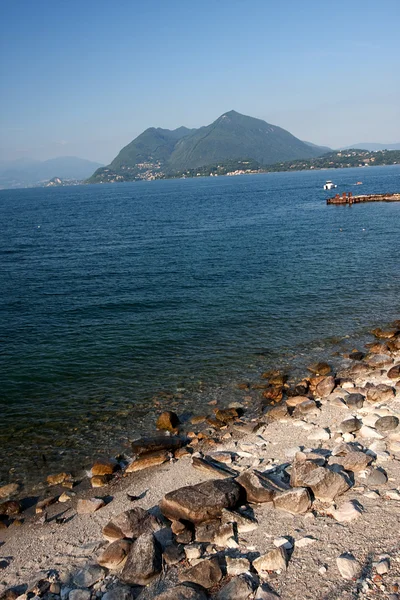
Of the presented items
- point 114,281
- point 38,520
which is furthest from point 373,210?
point 38,520

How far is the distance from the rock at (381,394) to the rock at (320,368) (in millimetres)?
3329

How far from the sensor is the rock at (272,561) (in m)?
9.72

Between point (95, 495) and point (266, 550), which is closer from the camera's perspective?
point (266, 550)

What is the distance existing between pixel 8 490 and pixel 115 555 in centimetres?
596

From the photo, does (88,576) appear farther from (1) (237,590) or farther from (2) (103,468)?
(2) (103,468)

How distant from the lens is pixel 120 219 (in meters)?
96.4

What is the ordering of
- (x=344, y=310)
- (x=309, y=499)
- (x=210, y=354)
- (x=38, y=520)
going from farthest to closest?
(x=344, y=310), (x=210, y=354), (x=38, y=520), (x=309, y=499)

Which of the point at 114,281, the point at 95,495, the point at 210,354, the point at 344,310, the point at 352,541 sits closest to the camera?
the point at 352,541

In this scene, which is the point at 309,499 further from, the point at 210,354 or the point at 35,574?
the point at 210,354

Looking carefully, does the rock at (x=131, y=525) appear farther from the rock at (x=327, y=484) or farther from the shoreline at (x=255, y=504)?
the rock at (x=327, y=484)

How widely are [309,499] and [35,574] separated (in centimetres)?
686

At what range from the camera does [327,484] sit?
12117mm

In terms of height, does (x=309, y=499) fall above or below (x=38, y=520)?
above

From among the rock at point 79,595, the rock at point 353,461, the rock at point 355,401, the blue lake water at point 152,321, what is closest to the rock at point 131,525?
the rock at point 79,595
